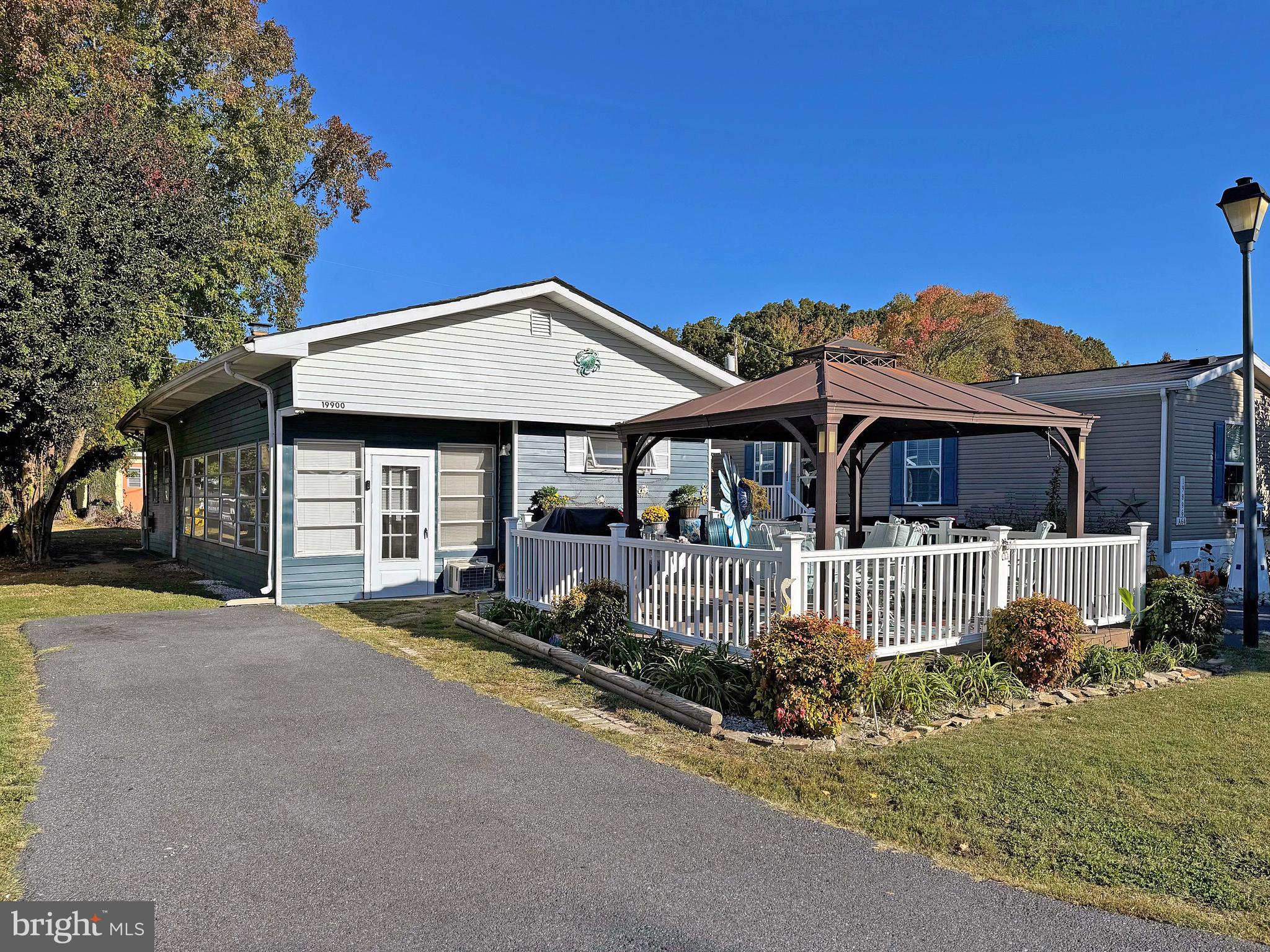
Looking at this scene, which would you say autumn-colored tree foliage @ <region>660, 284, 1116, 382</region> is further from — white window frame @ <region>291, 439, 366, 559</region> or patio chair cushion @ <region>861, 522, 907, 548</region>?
white window frame @ <region>291, 439, 366, 559</region>

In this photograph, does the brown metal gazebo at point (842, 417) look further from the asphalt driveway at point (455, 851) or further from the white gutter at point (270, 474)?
the white gutter at point (270, 474)

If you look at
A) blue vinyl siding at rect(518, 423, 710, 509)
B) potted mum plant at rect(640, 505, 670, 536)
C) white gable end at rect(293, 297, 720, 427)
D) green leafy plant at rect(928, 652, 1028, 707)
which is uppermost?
white gable end at rect(293, 297, 720, 427)

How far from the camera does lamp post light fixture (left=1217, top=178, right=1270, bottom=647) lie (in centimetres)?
809

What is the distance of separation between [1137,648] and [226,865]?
801 centimetres

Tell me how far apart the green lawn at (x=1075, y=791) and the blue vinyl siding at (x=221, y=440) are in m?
6.94

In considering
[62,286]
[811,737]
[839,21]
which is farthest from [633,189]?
[811,737]

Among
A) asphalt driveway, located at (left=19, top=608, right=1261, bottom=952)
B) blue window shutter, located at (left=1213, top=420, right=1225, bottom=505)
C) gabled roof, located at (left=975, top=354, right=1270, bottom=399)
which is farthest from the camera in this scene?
blue window shutter, located at (left=1213, top=420, right=1225, bottom=505)

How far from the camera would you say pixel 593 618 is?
725cm

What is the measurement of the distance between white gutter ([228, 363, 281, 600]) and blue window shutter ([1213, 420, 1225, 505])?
14.8m

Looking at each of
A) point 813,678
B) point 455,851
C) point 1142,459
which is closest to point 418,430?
point 813,678

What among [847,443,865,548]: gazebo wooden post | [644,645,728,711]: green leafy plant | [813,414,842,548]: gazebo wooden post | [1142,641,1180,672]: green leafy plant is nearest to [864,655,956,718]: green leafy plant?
[644,645,728,711]: green leafy plant

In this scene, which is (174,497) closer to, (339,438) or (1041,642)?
(339,438)

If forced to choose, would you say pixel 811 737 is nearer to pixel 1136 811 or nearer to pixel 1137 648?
pixel 1136 811

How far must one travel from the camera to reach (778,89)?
17.7 metres
